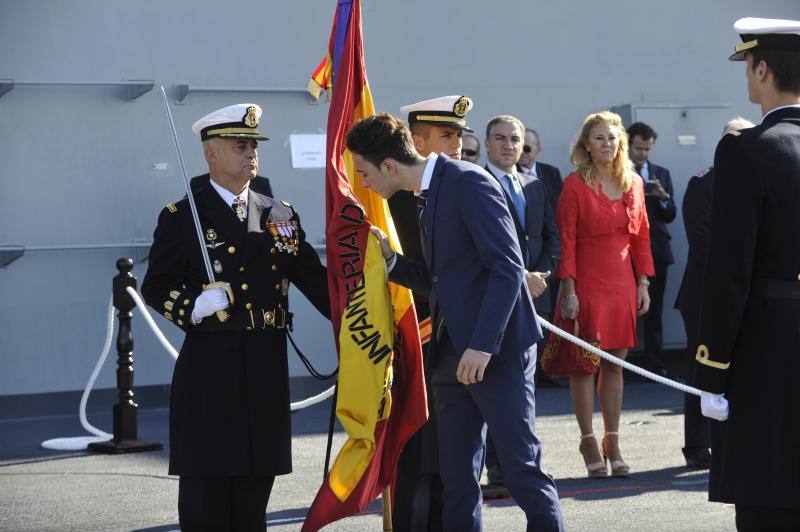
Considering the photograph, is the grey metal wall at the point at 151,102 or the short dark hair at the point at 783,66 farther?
the grey metal wall at the point at 151,102

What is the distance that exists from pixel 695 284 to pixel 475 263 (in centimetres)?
345

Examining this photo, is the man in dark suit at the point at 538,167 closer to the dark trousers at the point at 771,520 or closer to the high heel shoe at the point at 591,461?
the high heel shoe at the point at 591,461

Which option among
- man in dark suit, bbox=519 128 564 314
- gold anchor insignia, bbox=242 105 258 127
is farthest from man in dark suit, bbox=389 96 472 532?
man in dark suit, bbox=519 128 564 314

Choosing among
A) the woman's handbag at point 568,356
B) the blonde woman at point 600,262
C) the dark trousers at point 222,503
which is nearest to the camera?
the dark trousers at point 222,503

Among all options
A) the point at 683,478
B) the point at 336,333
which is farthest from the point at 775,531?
the point at 683,478

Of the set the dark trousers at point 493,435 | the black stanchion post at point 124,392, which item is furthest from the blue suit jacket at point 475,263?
the black stanchion post at point 124,392

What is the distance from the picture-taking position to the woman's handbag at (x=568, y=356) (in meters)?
7.80

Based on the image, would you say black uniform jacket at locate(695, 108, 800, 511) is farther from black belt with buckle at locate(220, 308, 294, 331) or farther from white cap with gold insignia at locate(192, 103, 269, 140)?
white cap with gold insignia at locate(192, 103, 269, 140)

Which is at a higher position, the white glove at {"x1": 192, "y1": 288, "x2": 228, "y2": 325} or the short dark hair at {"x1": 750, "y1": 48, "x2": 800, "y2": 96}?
the short dark hair at {"x1": 750, "y1": 48, "x2": 800, "y2": 96}

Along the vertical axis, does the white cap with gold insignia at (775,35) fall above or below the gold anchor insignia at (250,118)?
above

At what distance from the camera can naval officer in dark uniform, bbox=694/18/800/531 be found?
412 cm

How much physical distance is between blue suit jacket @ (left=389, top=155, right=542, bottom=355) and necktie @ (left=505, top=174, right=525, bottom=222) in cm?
243

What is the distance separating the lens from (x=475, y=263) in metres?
4.95

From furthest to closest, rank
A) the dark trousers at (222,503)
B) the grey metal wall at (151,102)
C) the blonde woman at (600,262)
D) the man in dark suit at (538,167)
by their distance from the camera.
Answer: the man in dark suit at (538,167), the grey metal wall at (151,102), the blonde woman at (600,262), the dark trousers at (222,503)
